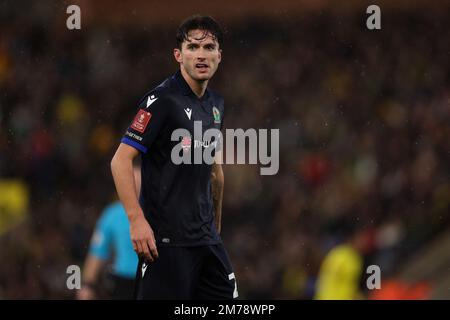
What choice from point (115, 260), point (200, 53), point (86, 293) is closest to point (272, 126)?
point (115, 260)

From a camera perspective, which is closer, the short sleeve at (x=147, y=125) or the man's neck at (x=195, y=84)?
the short sleeve at (x=147, y=125)

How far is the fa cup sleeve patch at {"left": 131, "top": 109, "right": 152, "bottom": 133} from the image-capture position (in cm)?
569

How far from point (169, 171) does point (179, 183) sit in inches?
3.2

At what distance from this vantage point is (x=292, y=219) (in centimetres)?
1541

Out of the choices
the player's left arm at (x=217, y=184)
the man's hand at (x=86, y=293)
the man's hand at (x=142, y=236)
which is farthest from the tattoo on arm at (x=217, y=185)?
the man's hand at (x=86, y=293)

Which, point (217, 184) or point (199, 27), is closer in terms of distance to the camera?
point (199, 27)

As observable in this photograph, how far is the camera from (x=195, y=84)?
5.92 m

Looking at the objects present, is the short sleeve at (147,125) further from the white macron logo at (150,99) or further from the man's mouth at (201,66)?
the man's mouth at (201,66)

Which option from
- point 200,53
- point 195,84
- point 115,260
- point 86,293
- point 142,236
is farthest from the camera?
point 115,260

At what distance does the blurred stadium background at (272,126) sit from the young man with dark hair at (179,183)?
7.49m

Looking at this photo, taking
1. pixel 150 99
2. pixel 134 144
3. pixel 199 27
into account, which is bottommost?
pixel 134 144

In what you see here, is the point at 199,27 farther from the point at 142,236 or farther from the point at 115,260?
the point at 115,260

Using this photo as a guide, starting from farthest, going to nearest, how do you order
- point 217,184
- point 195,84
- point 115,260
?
point 115,260 → point 217,184 → point 195,84

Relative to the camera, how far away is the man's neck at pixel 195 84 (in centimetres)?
590
